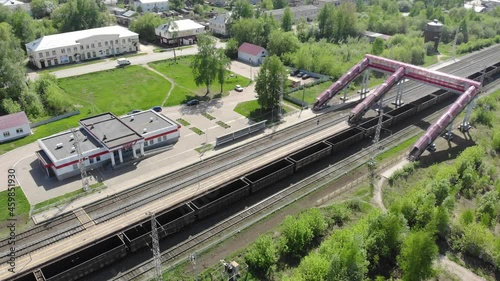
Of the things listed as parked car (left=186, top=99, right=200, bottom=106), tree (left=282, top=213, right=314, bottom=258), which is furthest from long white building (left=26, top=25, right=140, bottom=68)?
tree (left=282, top=213, right=314, bottom=258)

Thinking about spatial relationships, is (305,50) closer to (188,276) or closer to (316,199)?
(316,199)

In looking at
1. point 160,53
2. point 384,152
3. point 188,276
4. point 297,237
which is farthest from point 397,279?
point 160,53

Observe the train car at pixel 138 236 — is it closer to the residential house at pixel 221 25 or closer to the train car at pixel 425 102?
the train car at pixel 425 102

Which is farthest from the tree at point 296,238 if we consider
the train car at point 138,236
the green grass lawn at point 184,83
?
the green grass lawn at point 184,83

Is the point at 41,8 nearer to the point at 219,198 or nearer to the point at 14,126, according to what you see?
the point at 14,126

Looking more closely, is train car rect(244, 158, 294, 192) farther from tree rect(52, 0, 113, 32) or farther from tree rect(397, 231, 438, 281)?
tree rect(52, 0, 113, 32)
